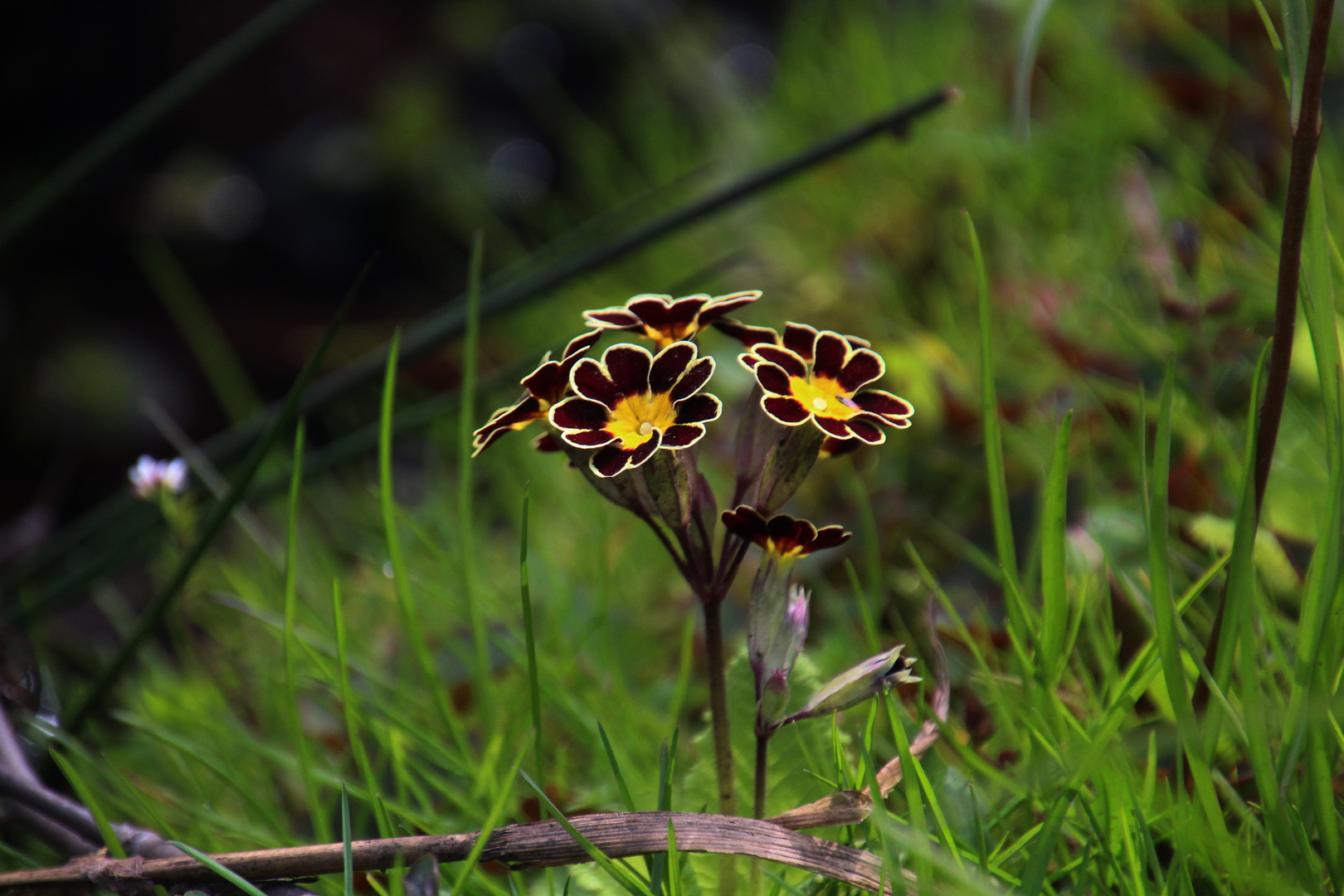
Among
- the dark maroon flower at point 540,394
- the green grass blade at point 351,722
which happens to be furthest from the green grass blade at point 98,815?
the dark maroon flower at point 540,394

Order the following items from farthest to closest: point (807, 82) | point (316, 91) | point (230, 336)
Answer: point (316, 91) → point (230, 336) → point (807, 82)

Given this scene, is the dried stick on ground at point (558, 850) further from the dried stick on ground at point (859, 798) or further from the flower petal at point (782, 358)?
the flower petal at point (782, 358)

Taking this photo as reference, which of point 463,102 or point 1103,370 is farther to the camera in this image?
point 463,102

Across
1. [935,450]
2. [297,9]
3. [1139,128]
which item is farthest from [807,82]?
[297,9]

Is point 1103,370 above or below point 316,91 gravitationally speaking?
below

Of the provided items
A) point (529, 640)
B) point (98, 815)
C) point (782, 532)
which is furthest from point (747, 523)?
point (98, 815)

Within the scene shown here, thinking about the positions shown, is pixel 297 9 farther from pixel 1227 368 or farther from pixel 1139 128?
pixel 1139 128

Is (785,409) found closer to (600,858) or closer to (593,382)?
(593,382)
